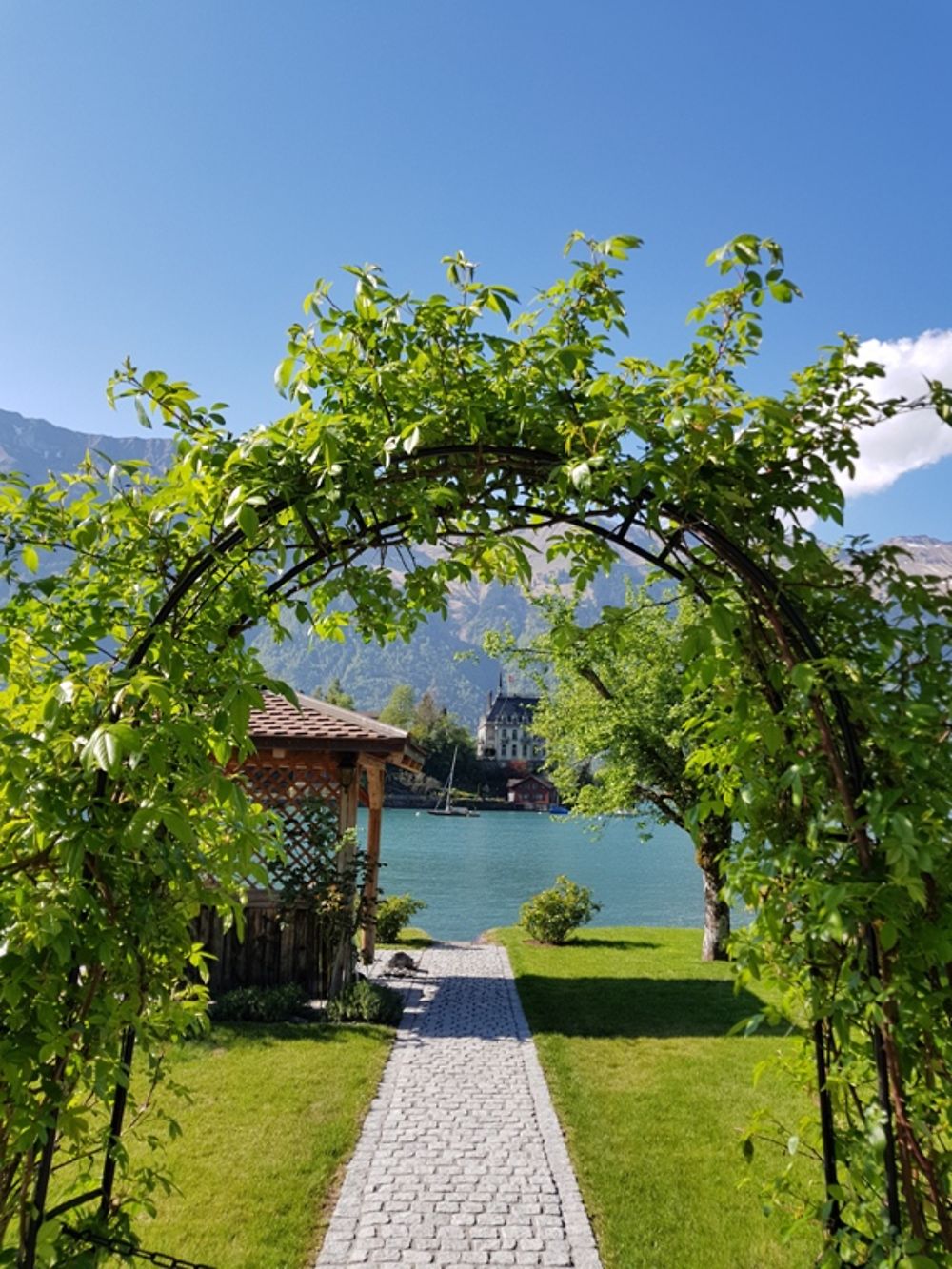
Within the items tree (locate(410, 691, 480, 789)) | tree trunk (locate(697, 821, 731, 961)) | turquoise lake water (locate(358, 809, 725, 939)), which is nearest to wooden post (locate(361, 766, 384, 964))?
turquoise lake water (locate(358, 809, 725, 939))

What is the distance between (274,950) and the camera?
8242 mm

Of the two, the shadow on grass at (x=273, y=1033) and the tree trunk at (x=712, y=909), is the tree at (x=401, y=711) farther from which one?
the shadow on grass at (x=273, y=1033)

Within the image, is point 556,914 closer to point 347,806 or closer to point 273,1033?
point 347,806

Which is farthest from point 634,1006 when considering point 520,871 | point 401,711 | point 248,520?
point 401,711

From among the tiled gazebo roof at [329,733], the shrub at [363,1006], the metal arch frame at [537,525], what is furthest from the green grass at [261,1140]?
the tiled gazebo roof at [329,733]

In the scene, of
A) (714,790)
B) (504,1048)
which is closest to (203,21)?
(714,790)

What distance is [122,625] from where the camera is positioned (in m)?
2.29

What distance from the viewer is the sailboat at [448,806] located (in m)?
66.4

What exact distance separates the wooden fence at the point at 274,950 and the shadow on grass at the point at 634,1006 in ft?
6.76

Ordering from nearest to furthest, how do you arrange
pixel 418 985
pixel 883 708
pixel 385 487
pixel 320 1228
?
pixel 883 708 → pixel 385 487 → pixel 320 1228 → pixel 418 985

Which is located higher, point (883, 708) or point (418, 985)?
point (883, 708)

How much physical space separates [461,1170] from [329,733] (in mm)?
4486

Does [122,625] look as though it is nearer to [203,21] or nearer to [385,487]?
[385,487]

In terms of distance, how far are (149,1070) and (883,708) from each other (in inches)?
81.0
